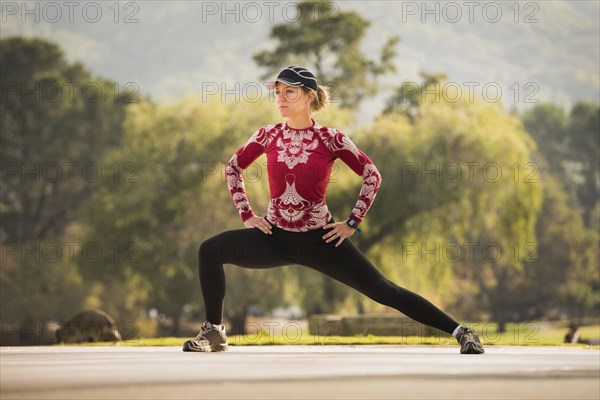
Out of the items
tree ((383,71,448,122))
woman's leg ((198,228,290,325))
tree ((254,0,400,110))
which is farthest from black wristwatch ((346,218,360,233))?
tree ((254,0,400,110))

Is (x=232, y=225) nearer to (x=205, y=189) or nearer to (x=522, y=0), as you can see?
(x=205, y=189)

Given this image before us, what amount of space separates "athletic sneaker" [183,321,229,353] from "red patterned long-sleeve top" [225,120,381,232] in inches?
31.8

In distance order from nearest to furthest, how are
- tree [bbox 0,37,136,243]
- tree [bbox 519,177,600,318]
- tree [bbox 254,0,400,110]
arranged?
tree [bbox 254,0,400,110]
tree [bbox 0,37,136,243]
tree [bbox 519,177,600,318]

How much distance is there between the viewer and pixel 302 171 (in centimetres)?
591

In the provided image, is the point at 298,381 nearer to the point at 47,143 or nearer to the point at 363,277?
the point at 363,277

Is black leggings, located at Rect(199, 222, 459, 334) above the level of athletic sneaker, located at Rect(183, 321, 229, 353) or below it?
above

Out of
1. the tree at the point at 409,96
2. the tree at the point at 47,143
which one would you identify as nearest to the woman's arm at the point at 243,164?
the tree at the point at 409,96

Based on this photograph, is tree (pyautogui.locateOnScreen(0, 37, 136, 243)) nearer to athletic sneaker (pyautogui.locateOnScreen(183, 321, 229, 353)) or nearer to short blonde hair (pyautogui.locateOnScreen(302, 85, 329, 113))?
athletic sneaker (pyautogui.locateOnScreen(183, 321, 229, 353))

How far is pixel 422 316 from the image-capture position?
19.9 ft

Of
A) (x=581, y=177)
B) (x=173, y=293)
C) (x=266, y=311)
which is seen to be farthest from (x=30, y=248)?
(x=581, y=177)

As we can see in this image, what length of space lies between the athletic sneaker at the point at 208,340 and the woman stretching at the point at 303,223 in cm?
1

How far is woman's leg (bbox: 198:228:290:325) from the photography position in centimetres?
595

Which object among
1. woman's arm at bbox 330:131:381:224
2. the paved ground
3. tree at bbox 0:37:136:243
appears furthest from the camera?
tree at bbox 0:37:136:243

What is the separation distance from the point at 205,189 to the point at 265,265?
2308 cm
